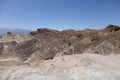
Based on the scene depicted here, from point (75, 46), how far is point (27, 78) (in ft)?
53.5

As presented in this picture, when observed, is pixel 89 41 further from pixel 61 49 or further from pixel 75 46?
pixel 61 49

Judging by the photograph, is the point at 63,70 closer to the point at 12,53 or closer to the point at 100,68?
the point at 100,68

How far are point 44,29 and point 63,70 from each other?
39.6m

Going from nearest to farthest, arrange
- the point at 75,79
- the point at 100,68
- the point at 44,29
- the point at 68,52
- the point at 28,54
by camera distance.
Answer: the point at 75,79 → the point at 100,68 → the point at 68,52 → the point at 28,54 → the point at 44,29

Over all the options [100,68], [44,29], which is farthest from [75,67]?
[44,29]

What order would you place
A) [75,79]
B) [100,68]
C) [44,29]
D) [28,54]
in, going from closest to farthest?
1. [75,79]
2. [100,68]
3. [28,54]
4. [44,29]

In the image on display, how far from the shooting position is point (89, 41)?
29031mm

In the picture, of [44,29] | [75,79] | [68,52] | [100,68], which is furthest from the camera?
[44,29]

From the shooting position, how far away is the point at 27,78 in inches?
509

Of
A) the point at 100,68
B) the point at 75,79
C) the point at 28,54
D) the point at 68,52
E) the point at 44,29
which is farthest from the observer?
the point at 44,29

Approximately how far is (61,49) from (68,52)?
7.75ft

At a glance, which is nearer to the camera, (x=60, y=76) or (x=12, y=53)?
(x=60, y=76)

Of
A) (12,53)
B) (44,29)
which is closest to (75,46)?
(12,53)

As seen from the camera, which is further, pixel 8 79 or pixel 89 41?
pixel 89 41
